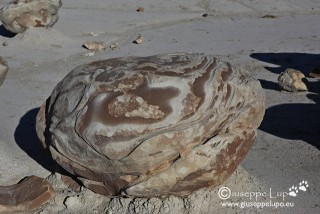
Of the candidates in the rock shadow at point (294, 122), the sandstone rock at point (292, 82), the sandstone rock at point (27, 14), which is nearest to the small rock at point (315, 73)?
the sandstone rock at point (292, 82)

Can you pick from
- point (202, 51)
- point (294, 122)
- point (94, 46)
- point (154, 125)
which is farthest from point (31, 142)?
point (202, 51)

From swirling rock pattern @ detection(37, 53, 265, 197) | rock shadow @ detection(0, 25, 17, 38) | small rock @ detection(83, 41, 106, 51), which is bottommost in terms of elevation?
rock shadow @ detection(0, 25, 17, 38)

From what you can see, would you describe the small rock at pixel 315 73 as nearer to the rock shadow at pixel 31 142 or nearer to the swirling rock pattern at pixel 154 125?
the swirling rock pattern at pixel 154 125

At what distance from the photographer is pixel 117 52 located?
24.8 ft

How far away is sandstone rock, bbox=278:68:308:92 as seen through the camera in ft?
18.8

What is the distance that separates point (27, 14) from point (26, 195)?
4.55 meters

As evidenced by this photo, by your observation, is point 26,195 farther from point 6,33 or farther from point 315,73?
point 6,33

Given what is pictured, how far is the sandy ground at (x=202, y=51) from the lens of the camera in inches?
151

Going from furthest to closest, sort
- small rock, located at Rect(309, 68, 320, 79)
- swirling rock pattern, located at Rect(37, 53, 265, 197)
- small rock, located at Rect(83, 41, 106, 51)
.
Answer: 1. small rock, located at Rect(83, 41, 106, 51)
2. small rock, located at Rect(309, 68, 320, 79)
3. swirling rock pattern, located at Rect(37, 53, 265, 197)

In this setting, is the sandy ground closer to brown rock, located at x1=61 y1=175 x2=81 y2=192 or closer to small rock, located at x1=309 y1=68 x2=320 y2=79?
brown rock, located at x1=61 y1=175 x2=81 y2=192

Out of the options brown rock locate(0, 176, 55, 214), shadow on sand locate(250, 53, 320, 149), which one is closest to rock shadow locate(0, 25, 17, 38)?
shadow on sand locate(250, 53, 320, 149)

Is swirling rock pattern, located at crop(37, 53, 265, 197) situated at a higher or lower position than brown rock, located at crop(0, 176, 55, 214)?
higher

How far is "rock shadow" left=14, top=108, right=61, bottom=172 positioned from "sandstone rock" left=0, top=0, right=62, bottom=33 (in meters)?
2.67

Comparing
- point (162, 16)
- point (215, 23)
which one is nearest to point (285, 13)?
point (215, 23)
